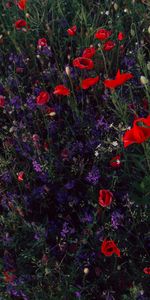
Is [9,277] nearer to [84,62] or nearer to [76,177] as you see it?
[76,177]

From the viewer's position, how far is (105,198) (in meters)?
1.78

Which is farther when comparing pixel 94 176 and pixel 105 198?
pixel 94 176

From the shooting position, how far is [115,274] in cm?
187

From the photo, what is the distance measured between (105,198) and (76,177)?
1.60 feet

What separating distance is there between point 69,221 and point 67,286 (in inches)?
13.8

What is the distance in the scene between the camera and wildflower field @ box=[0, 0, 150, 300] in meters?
1.85

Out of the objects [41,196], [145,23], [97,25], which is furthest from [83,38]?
[41,196]

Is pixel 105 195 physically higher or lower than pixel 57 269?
higher

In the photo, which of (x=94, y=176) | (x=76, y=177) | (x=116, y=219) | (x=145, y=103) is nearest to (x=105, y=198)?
(x=116, y=219)

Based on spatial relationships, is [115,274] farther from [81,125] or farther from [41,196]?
[81,125]

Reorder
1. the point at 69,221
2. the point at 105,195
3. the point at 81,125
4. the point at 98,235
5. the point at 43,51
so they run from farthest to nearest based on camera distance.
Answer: the point at 43,51
the point at 81,125
the point at 69,221
the point at 98,235
the point at 105,195

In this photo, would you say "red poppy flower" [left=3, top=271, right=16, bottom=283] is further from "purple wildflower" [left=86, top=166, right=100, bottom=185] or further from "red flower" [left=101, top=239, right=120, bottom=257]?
"purple wildflower" [left=86, top=166, right=100, bottom=185]

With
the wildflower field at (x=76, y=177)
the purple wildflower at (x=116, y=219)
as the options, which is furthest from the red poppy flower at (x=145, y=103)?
the purple wildflower at (x=116, y=219)

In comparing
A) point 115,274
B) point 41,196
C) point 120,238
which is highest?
point 41,196
